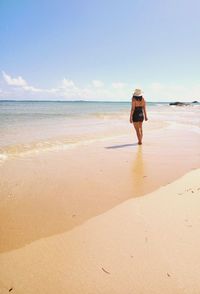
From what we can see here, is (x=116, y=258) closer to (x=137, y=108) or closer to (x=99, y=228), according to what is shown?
(x=99, y=228)

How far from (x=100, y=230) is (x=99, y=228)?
0.05 meters

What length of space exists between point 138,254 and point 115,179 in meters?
2.22

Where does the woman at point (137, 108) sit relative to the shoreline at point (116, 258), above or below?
above

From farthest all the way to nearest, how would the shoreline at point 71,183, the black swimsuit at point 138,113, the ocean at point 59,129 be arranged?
the black swimsuit at point 138,113 < the ocean at point 59,129 < the shoreline at point 71,183

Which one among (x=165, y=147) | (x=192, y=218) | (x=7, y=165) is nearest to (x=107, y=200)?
(x=192, y=218)

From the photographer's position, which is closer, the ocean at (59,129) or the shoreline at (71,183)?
the shoreline at (71,183)

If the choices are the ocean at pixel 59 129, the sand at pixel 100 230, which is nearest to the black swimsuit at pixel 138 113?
the ocean at pixel 59 129

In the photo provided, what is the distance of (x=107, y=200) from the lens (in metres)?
3.41

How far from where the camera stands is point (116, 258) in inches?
82.6

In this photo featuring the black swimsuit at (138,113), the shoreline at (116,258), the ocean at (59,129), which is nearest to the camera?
the shoreline at (116,258)

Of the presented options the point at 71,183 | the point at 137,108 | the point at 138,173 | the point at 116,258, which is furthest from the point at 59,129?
the point at 116,258

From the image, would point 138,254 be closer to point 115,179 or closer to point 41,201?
point 41,201

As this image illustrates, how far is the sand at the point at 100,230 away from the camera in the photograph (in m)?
1.88

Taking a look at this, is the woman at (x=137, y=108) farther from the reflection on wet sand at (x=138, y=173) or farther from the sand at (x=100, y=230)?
the sand at (x=100, y=230)
